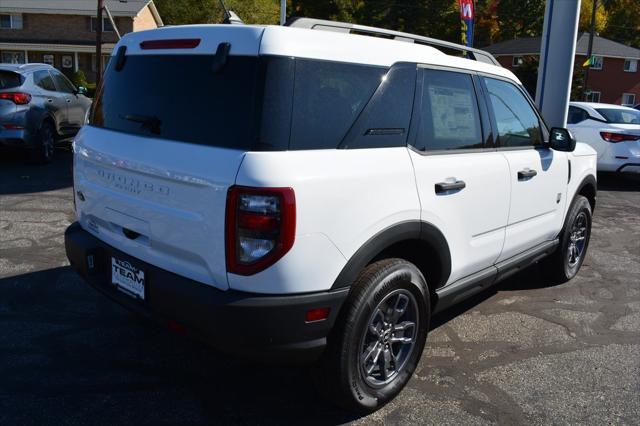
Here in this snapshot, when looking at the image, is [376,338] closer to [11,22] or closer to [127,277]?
[127,277]

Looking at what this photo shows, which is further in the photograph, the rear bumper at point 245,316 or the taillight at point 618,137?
the taillight at point 618,137

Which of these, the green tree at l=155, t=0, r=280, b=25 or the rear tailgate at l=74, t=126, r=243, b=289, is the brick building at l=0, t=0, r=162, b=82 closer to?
the green tree at l=155, t=0, r=280, b=25

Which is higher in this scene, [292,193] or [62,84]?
[62,84]

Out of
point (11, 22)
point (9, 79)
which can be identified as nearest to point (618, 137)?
point (9, 79)

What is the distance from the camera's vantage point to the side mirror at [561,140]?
4.57 metres

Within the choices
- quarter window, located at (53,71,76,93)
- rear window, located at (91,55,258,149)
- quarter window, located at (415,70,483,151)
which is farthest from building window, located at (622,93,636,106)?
rear window, located at (91,55,258,149)

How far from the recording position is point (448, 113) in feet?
11.7

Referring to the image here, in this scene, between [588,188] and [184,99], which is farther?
[588,188]

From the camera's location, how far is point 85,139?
347 cm

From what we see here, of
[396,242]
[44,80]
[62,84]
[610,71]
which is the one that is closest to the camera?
[396,242]

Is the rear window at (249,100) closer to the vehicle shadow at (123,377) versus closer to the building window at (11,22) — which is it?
the vehicle shadow at (123,377)

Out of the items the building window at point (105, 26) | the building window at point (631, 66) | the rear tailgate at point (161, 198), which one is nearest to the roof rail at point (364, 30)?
the rear tailgate at point (161, 198)

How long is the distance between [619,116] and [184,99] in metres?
10.9

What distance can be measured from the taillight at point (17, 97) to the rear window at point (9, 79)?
190mm
